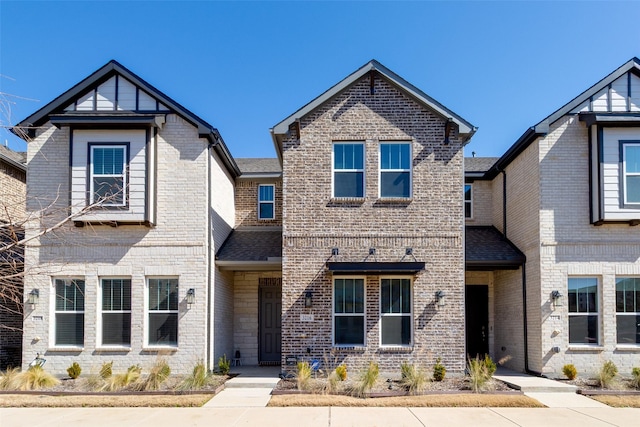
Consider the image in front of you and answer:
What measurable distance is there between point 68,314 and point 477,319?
1158cm

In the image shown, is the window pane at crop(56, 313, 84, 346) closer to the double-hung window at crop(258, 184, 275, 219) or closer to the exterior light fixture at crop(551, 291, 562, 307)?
the double-hung window at crop(258, 184, 275, 219)

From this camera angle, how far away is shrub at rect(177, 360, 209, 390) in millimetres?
11070

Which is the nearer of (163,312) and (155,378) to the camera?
(155,378)

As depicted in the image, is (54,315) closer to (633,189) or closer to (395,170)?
(395,170)

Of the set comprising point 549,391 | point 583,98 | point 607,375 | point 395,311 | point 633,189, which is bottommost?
point 549,391

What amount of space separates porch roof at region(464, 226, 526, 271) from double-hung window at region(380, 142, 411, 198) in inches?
114

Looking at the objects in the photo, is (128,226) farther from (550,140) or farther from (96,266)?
(550,140)

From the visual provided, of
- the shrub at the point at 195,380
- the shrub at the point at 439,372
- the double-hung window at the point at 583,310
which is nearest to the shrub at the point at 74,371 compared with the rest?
the shrub at the point at 195,380

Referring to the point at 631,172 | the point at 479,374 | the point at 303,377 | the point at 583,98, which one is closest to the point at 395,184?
the point at 479,374

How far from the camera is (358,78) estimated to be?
42.8 feet

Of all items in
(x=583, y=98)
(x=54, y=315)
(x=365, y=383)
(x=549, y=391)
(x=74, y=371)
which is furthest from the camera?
(x=583, y=98)

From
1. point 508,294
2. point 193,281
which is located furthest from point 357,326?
point 508,294

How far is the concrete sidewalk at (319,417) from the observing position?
28.2ft

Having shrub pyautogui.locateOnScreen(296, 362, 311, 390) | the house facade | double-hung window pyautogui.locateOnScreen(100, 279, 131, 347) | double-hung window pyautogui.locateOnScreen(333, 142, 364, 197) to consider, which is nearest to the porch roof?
the house facade
